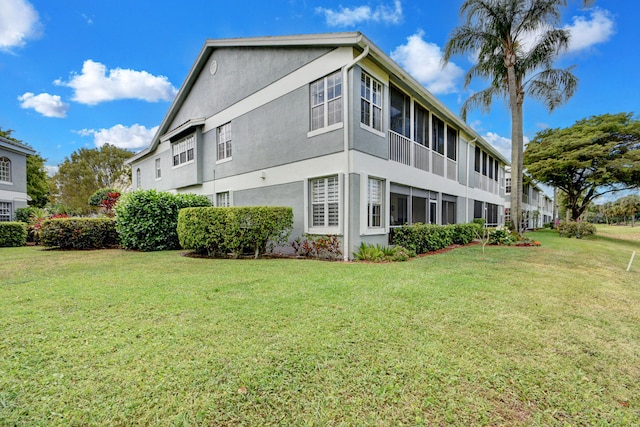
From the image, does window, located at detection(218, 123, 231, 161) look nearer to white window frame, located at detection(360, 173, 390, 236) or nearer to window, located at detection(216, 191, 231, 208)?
window, located at detection(216, 191, 231, 208)

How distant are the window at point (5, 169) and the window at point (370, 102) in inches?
1012

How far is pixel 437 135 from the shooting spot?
14484 millimetres

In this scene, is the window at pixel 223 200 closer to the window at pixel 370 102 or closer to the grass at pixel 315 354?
the window at pixel 370 102

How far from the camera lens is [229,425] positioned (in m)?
2.01

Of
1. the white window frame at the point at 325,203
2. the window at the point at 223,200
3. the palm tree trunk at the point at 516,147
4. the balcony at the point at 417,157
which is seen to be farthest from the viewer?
the palm tree trunk at the point at 516,147

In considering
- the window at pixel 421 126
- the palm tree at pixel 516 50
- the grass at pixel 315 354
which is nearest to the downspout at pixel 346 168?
the grass at pixel 315 354

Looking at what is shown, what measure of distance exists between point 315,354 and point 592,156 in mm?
29620

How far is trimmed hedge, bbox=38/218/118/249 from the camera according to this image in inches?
451

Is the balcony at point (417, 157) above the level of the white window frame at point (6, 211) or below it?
above

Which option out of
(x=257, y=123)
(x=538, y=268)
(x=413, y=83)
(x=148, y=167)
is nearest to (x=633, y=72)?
(x=413, y=83)

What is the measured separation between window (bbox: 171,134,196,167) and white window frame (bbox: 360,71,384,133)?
10231mm

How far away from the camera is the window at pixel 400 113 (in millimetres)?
11133

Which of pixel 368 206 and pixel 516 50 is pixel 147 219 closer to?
pixel 368 206

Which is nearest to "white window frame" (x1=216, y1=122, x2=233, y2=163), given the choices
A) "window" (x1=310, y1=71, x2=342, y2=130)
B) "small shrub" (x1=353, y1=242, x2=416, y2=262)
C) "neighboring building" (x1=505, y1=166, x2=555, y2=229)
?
"window" (x1=310, y1=71, x2=342, y2=130)
